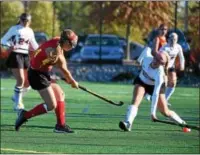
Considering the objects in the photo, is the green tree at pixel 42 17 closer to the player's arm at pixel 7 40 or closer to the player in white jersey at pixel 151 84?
the player's arm at pixel 7 40

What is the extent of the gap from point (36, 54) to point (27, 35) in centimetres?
260

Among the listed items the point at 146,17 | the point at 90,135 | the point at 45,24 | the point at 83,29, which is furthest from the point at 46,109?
the point at 83,29

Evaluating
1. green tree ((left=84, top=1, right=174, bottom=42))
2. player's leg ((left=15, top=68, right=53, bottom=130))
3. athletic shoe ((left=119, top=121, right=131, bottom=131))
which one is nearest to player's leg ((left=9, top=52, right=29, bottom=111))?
player's leg ((left=15, top=68, right=53, bottom=130))

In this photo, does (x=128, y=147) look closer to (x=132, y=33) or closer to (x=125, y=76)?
(x=125, y=76)

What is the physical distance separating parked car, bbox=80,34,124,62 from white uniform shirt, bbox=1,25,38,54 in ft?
59.6

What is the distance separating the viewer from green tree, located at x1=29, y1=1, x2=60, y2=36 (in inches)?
1631

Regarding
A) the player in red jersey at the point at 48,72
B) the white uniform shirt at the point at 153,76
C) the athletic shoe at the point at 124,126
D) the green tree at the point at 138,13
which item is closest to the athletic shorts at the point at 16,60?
the player in red jersey at the point at 48,72

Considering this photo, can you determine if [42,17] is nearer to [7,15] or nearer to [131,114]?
[7,15]

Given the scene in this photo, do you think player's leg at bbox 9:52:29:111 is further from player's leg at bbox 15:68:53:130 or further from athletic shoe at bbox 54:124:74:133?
athletic shoe at bbox 54:124:74:133

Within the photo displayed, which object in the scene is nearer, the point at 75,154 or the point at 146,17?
the point at 75,154

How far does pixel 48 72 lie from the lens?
9609 mm

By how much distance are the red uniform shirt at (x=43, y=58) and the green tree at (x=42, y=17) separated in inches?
1221

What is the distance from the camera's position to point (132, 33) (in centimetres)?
4222

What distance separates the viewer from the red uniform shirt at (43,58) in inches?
368
